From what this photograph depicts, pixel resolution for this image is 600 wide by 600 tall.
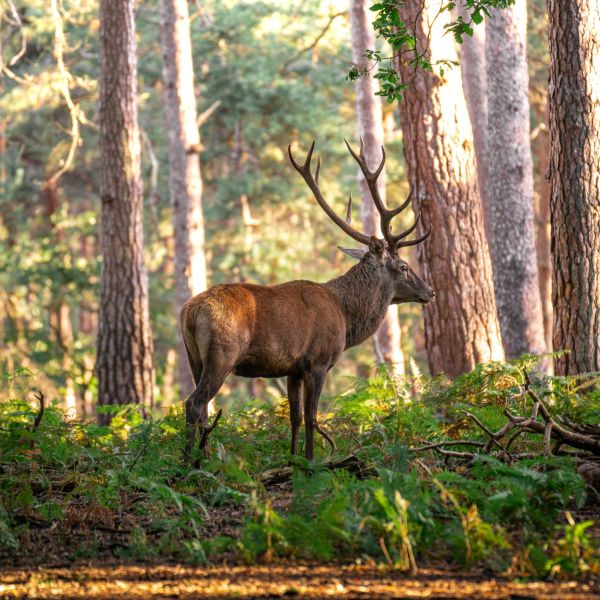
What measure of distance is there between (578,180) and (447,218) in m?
2.10

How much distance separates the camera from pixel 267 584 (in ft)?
14.5

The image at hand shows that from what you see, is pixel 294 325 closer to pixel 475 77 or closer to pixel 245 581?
pixel 245 581

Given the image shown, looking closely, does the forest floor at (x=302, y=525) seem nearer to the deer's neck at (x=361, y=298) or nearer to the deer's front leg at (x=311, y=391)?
the deer's front leg at (x=311, y=391)

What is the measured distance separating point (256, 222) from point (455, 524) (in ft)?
83.8

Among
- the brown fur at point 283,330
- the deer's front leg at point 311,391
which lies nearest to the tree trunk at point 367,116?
the brown fur at point 283,330

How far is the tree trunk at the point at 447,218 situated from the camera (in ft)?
34.2

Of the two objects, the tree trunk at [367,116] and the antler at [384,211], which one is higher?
the tree trunk at [367,116]

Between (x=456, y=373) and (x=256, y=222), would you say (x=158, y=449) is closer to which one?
(x=456, y=373)

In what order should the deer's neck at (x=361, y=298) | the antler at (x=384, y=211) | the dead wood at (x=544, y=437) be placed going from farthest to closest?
the deer's neck at (x=361, y=298)
the antler at (x=384, y=211)
the dead wood at (x=544, y=437)

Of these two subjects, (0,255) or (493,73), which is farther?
(0,255)

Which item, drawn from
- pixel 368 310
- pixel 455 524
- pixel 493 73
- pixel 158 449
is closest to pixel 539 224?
pixel 493 73

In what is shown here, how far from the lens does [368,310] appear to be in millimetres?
9391

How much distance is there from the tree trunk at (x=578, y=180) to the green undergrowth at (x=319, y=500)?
56 centimetres

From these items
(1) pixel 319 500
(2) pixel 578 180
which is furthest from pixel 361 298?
(1) pixel 319 500
